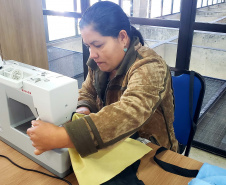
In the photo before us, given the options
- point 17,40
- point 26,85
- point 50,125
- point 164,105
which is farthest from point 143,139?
point 17,40

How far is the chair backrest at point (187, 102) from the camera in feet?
3.92

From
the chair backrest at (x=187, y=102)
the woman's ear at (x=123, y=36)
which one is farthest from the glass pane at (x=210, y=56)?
the woman's ear at (x=123, y=36)

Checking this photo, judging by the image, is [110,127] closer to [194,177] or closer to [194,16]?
[194,177]

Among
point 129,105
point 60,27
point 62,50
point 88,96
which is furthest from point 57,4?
point 129,105

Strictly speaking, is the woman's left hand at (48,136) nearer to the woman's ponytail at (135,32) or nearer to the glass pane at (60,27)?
the woman's ponytail at (135,32)

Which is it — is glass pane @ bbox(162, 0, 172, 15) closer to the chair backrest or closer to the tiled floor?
the tiled floor

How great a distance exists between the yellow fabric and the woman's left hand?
68 millimetres

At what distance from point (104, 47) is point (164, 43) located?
2.99m

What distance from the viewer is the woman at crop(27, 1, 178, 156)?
772 millimetres

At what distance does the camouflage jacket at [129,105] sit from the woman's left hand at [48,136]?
0.09 ft

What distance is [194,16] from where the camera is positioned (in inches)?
71.7

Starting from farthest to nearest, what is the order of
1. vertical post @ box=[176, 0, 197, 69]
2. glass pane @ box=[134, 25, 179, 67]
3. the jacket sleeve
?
glass pane @ box=[134, 25, 179, 67]
vertical post @ box=[176, 0, 197, 69]
the jacket sleeve

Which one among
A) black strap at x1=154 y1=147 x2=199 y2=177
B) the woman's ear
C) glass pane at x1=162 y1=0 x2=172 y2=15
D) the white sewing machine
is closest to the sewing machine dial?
the white sewing machine

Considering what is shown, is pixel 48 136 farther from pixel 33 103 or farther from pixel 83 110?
pixel 83 110
